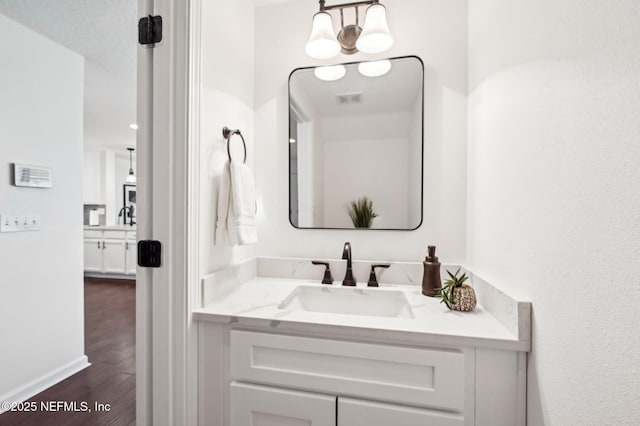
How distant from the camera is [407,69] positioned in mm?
1440

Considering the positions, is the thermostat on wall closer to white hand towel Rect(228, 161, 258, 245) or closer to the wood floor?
the wood floor

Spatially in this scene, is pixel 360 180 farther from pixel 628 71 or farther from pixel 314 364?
pixel 628 71

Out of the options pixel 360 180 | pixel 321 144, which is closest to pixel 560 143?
pixel 360 180

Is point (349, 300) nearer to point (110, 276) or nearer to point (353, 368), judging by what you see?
point (353, 368)

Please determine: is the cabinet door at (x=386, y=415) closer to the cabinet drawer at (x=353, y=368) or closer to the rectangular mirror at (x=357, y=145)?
the cabinet drawer at (x=353, y=368)

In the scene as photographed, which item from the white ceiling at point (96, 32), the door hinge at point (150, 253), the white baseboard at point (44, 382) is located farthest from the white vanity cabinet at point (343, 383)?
the white ceiling at point (96, 32)

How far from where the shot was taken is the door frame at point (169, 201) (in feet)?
3.22

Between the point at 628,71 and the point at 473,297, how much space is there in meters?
0.79

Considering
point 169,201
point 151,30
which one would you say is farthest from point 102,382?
point 151,30

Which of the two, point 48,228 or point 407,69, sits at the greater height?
point 407,69

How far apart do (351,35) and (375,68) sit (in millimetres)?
196

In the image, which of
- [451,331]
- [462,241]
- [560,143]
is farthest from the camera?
[462,241]

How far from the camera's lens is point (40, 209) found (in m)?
1.91

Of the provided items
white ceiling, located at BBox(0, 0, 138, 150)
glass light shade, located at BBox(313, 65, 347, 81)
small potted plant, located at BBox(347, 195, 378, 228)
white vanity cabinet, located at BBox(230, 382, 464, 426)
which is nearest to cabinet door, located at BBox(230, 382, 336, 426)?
white vanity cabinet, located at BBox(230, 382, 464, 426)
